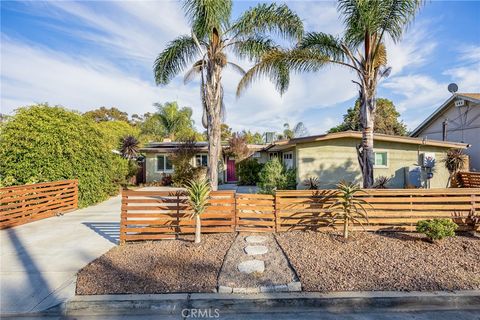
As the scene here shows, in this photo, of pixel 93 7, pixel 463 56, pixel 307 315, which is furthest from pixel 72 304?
pixel 463 56

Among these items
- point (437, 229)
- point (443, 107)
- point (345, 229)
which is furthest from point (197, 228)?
point (443, 107)

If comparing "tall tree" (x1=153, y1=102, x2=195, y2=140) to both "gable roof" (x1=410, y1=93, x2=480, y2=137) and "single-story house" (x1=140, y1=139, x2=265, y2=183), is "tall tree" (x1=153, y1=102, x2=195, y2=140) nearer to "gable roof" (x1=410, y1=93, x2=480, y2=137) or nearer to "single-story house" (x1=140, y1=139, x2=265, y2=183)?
"single-story house" (x1=140, y1=139, x2=265, y2=183)

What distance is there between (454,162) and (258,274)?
12.6m

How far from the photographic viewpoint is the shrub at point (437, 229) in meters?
4.77

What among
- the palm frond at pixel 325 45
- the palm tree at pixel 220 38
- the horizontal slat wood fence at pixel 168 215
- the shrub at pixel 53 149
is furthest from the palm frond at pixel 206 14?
the shrub at pixel 53 149

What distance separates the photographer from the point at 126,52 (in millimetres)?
11266

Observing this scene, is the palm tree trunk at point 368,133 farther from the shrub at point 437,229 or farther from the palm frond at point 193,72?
the palm frond at point 193,72

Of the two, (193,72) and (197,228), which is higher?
(193,72)

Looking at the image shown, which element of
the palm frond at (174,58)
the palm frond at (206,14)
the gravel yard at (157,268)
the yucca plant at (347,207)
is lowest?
the gravel yard at (157,268)

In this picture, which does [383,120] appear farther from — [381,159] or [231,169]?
[231,169]

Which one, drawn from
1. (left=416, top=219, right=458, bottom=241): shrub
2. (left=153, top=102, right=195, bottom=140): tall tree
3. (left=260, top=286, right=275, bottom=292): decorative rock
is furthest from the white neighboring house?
(left=153, top=102, right=195, bottom=140): tall tree

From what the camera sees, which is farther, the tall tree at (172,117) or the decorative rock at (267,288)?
the tall tree at (172,117)

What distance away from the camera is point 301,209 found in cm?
556

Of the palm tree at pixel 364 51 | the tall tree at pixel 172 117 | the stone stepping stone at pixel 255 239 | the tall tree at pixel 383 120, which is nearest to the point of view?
the stone stepping stone at pixel 255 239
